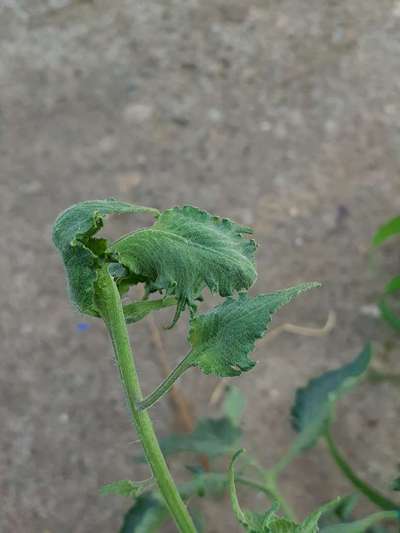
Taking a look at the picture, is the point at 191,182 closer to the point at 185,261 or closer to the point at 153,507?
the point at 153,507

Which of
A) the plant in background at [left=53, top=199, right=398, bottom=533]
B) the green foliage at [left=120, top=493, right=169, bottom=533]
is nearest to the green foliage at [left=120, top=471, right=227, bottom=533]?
the green foliage at [left=120, top=493, right=169, bottom=533]

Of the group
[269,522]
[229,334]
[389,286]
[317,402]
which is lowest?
[269,522]

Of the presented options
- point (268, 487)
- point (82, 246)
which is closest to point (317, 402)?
point (268, 487)

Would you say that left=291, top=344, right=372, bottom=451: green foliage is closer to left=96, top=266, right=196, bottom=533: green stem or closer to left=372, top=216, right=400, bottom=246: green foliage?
left=372, top=216, right=400, bottom=246: green foliage

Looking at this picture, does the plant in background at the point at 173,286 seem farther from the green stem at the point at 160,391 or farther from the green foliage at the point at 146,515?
the green foliage at the point at 146,515

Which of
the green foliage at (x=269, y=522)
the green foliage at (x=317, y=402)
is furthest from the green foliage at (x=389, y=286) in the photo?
the green foliage at (x=269, y=522)

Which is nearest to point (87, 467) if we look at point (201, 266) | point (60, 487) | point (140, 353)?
point (60, 487)

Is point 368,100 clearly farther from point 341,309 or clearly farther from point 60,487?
point 60,487
